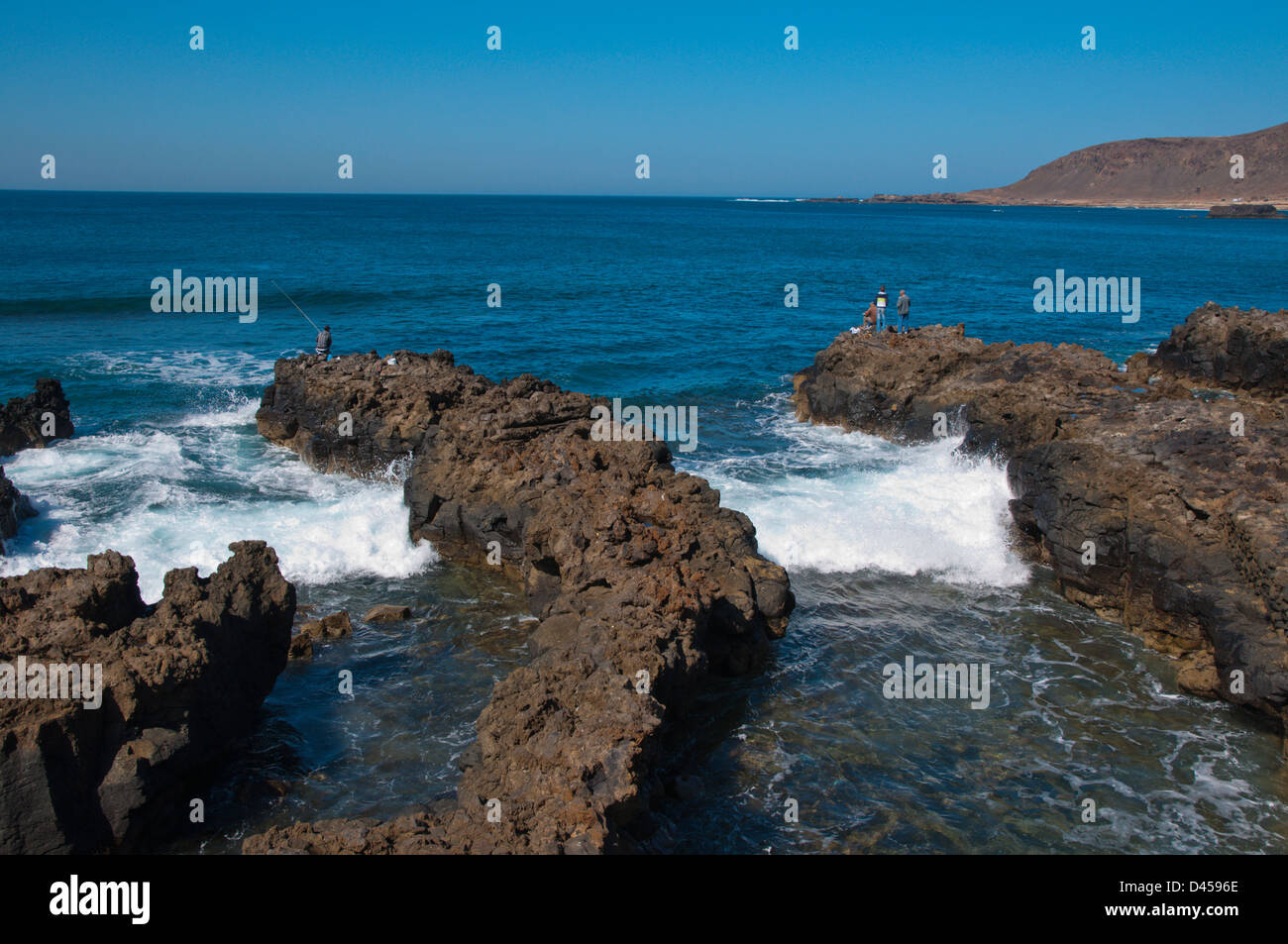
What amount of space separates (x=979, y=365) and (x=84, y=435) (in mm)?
25247

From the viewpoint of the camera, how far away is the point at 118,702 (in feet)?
32.0

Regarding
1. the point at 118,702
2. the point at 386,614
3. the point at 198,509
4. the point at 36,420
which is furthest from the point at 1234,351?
the point at 36,420

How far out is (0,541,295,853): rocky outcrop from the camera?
8812mm

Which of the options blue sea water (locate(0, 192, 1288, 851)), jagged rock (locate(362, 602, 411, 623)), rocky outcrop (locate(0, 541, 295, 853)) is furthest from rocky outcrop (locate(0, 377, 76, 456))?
rocky outcrop (locate(0, 541, 295, 853))

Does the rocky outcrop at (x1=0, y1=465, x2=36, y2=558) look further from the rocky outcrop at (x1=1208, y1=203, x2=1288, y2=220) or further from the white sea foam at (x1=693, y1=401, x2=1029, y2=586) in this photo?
the rocky outcrop at (x1=1208, y1=203, x2=1288, y2=220)

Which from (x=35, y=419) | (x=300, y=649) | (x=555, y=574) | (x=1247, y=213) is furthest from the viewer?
(x=1247, y=213)

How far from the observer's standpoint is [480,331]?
137 feet

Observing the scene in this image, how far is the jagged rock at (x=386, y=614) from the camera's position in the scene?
1522 centimetres

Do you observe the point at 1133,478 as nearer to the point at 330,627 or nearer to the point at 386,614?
the point at 386,614

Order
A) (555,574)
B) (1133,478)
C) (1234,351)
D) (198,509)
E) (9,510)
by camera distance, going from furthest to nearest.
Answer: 1. (1234,351)
2. (198,509)
3. (9,510)
4. (1133,478)
5. (555,574)

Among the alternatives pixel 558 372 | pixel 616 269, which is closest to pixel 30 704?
pixel 558 372

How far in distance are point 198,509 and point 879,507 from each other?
14.9m
